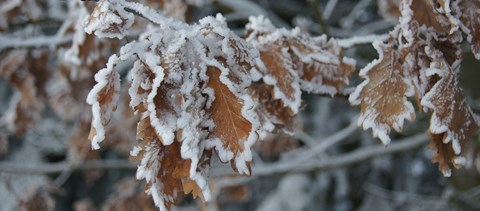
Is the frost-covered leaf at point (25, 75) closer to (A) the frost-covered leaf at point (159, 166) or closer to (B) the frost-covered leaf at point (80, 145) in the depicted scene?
(B) the frost-covered leaf at point (80, 145)

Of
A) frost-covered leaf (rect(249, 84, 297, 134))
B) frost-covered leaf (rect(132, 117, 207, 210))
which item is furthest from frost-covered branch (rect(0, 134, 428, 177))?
frost-covered leaf (rect(132, 117, 207, 210))

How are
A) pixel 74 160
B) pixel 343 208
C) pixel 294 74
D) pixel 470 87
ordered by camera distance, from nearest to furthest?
pixel 294 74 < pixel 74 160 < pixel 470 87 < pixel 343 208

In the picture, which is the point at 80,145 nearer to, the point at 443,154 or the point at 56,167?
the point at 56,167

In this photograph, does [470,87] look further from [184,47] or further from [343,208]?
[184,47]

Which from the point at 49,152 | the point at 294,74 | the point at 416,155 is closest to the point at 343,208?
the point at 416,155

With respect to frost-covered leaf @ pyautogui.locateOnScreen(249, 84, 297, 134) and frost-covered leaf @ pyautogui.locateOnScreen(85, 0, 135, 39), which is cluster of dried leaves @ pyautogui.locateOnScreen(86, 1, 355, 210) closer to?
frost-covered leaf @ pyautogui.locateOnScreen(85, 0, 135, 39)
